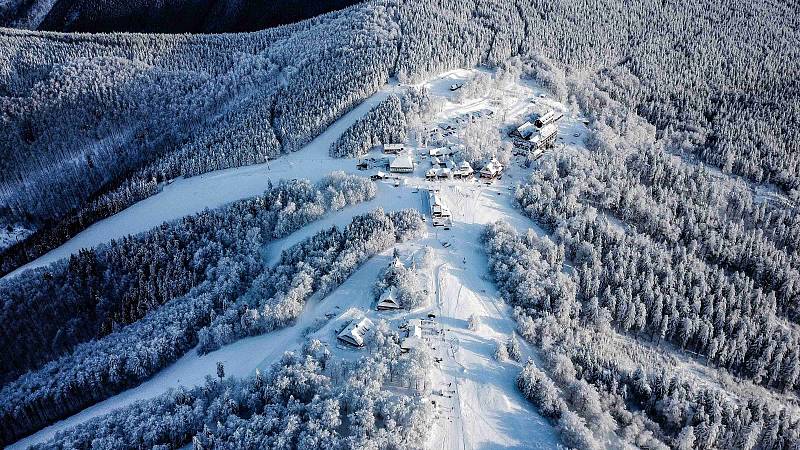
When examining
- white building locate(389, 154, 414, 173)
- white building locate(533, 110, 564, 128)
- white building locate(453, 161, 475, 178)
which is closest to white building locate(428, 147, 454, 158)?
white building locate(389, 154, 414, 173)

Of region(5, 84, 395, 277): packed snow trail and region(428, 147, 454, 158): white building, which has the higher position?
region(428, 147, 454, 158): white building

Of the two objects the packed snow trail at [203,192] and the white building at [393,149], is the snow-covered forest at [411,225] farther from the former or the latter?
the white building at [393,149]

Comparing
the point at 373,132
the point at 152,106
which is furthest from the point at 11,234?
the point at 373,132

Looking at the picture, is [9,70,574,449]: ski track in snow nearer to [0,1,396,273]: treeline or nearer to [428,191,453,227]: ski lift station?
[428,191,453,227]: ski lift station

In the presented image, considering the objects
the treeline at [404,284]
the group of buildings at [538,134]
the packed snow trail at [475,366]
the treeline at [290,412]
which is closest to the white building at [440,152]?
the group of buildings at [538,134]

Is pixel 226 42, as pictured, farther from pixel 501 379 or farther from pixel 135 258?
pixel 501 379

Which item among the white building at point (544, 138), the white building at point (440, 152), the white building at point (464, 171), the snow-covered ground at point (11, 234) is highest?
the white building at point (544, 138)
